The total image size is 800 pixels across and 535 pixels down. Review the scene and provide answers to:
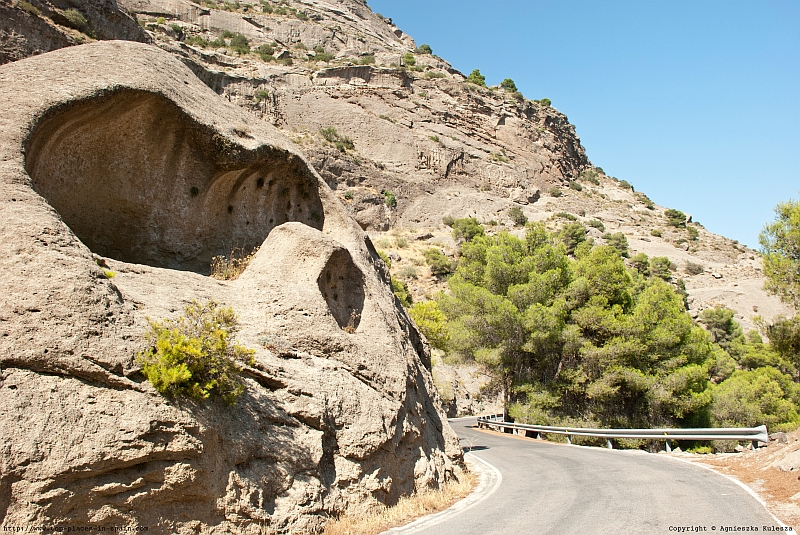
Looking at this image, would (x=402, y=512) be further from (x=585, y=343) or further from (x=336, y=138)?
(x=336, y=138)

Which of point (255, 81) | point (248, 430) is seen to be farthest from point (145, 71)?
point (255, 81)

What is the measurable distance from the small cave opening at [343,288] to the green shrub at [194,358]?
3.07 m

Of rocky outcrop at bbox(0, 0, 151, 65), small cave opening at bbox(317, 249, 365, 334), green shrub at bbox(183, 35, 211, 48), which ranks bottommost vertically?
small cave opening at bbox(317, 249, 365, 334)

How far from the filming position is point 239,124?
10.8 m

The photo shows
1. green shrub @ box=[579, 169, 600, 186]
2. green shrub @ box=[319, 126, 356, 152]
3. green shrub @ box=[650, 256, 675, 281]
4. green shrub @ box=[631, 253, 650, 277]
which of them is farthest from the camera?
green shrub @ box=[579, 169, 600, 186]

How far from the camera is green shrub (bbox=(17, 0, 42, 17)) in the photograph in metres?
12.7

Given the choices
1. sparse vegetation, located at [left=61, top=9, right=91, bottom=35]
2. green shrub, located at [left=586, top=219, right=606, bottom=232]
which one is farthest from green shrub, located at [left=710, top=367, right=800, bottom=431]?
green shrub, located at [left=586, top=219, right=606, bottom=232]

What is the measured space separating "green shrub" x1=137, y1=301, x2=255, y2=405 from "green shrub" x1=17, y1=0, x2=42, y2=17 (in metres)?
10.6

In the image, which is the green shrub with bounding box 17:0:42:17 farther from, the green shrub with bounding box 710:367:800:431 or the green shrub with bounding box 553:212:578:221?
the green shrub with bounding box 553:212:578:221

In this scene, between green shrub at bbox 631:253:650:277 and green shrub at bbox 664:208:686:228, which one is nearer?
green shrub at bbox 631:253:650:277

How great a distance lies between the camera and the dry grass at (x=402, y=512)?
22.6ft

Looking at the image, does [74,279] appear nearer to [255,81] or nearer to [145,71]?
[145,71]

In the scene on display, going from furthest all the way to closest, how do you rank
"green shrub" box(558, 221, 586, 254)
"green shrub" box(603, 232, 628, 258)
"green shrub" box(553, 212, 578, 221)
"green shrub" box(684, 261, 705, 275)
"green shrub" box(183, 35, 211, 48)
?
1. "green shrub" box(183, 35, 211, 48)
2. "green shrub" box(553, 212, 578, 221)
3. "green shrub" box(684, 261, 705, 275)
4. "green shrub" box(603, 232, 628, 258)
5. "green shrub" box(558, 221, 586, 254)

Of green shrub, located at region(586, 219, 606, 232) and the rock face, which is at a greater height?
green shrub, located at region(586, 219, 606, 232)
